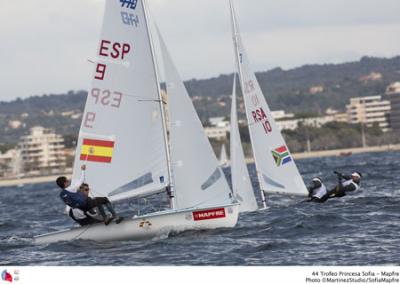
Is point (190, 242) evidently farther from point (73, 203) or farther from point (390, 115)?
point (390, 115)

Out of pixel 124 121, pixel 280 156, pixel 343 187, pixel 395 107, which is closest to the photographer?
pixel 124 121

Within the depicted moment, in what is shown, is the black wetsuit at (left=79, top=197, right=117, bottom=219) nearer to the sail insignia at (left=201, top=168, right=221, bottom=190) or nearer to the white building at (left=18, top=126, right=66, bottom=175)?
the sail insignia at (left=201, top=168, right=221, bottom=190)

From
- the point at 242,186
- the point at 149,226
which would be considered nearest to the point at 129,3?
the point at 149,226

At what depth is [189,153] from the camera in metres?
18.0

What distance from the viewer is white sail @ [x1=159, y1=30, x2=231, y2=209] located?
17875 mm

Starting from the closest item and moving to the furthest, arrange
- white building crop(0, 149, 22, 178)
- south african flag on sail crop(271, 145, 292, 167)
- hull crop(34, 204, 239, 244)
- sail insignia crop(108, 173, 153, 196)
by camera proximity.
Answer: hull crop(34, 204, 239, 244) < sail insignia crop(108, 173, 153, 196) < south african flag on sail crop(271, 145, 292, 167) < white building crop(0, 149, 22, 178)

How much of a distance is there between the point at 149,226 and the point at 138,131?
1828mm

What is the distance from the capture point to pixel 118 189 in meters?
17.9

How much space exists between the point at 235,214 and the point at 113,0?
424 centimetres

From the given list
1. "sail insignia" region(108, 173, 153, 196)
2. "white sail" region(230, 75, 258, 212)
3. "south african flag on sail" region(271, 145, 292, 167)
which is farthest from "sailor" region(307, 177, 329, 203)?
"sail insignia" region(108, 173, 153, 196)

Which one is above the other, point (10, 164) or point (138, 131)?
point (138, 131)

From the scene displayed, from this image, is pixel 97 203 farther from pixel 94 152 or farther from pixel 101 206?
pixel 94 152

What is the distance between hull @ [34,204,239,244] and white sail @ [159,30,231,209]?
62 centimetres
